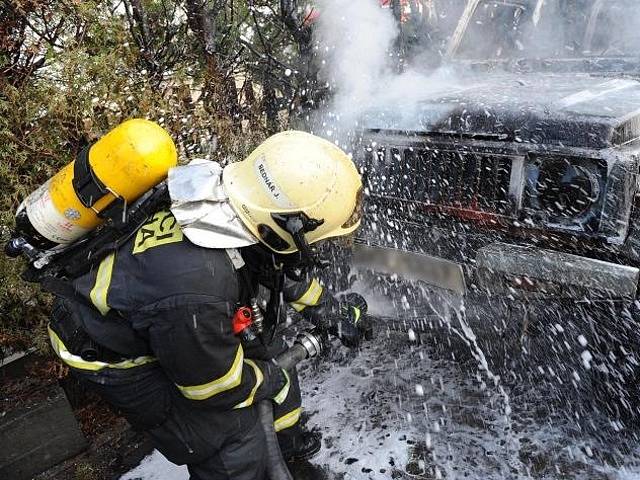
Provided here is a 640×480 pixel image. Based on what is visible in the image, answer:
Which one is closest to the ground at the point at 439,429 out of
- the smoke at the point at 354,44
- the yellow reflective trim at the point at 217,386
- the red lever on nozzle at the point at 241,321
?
the yellow reflective trim at the point at 217,386

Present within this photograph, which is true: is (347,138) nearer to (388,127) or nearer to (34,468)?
(388,127)

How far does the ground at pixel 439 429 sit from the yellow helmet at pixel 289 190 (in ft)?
4.70

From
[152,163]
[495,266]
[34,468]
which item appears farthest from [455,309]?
[34,468]

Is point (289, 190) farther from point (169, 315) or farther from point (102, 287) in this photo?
point (102, 287)

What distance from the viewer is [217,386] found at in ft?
5.96

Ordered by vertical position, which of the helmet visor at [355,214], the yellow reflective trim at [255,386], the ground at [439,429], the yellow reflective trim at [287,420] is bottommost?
the ground at [439,429]

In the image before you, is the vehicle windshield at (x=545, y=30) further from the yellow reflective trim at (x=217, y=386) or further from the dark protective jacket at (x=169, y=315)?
the yellow reflective trim at (x=217, y=386)

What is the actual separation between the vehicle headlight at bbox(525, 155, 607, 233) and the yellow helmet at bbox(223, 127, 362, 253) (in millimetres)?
1293

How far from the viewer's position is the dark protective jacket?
169 cm

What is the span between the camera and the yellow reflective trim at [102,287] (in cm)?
182

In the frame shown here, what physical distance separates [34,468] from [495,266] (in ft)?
8.53

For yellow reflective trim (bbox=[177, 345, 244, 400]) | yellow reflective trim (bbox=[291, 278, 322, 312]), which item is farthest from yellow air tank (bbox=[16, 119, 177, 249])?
yellow reflective trim (bbox=[291, 278, 322, 312])

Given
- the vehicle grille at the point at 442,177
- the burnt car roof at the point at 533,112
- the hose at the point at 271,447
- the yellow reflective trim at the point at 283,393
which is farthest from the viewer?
the vehicle grille at the point at 442,177

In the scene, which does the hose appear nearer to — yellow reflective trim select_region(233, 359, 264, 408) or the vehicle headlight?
yellow reflective trim select_region(233, 359, 264, 408)
